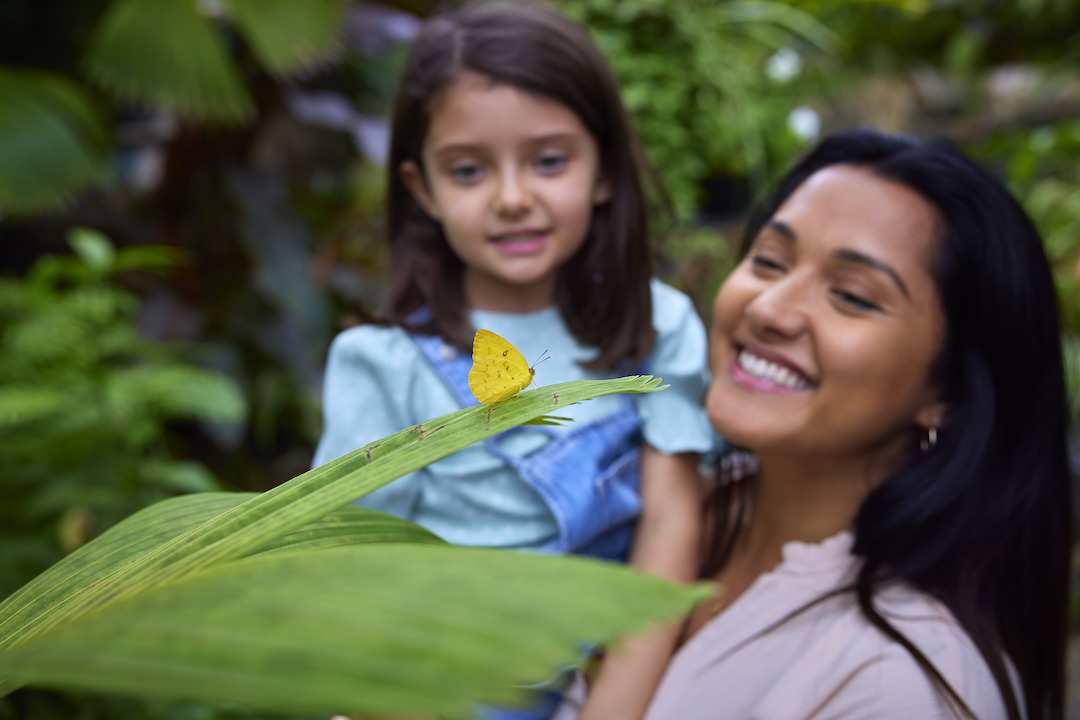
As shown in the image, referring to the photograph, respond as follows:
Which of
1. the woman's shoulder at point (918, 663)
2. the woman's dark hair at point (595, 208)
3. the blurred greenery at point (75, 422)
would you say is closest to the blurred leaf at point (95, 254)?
the blurred greenery at point (75, 422)

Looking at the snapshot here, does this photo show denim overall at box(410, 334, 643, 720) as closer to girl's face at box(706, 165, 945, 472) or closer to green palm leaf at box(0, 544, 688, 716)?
girl's face at box(706, 165, 945, 472)

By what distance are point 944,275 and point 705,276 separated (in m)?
1.05

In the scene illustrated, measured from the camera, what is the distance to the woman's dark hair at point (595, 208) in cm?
121

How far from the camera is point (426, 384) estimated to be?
121cm

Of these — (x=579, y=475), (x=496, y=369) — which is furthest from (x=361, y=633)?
(x=579, y=475)

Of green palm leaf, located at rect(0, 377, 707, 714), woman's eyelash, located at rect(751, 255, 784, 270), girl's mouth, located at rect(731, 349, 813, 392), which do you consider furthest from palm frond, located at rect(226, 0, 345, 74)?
green palm leaf, located at rect(0, 377, 707, 714)

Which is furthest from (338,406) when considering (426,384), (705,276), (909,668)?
(705,276)

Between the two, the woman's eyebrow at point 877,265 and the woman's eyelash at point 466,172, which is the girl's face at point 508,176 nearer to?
the woman's eyelash at point 466,172

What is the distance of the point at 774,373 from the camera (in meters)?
1.15

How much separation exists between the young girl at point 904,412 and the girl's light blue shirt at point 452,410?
13cm

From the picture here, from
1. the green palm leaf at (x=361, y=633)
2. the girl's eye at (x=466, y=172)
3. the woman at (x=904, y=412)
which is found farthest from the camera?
the girl's eye at (x=466, y=172)

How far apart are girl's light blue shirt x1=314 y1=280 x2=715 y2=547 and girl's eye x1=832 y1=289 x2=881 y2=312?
11.8 inches

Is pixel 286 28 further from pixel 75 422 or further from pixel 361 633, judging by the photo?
pixel 361 633

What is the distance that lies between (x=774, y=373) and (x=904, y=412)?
22 centimetres
